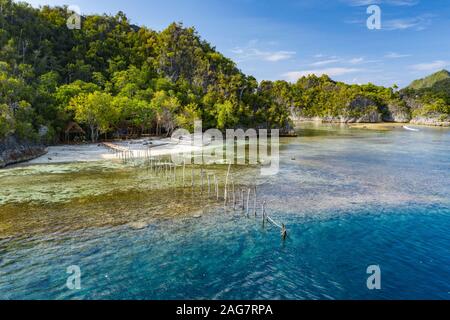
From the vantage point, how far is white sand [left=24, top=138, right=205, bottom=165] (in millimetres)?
41906

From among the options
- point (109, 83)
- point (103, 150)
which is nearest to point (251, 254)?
point (103, 150)

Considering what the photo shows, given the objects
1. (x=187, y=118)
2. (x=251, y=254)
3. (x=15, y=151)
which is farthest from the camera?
(x=187, y=118)

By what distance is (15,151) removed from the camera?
38.9 meters

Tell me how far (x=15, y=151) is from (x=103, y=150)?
12.1 m

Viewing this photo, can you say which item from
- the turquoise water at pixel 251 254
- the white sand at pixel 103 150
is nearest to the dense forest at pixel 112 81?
the white sand at pixel 103 150

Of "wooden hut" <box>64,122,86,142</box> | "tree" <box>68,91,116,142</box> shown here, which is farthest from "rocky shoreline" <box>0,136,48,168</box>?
"tree" <box>68,91,116,142</box>

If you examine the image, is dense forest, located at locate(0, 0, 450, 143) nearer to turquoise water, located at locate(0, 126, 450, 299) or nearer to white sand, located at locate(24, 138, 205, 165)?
white sand, located at locate(24, 138, 205, 165)

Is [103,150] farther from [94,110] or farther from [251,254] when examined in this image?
[251,254]

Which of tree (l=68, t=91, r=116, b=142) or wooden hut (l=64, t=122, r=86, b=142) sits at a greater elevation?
tree (l=68, t=91, r=116, b=142)

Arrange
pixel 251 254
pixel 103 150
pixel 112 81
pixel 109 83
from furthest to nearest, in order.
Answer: pixel 112 81, pixel 109 83, pixel 103 150, pixel 251 254

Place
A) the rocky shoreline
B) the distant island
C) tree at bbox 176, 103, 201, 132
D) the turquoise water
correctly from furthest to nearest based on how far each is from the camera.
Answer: tree at bbox 176, 103, 201, 132 < the distant island < the rocky shoreline < the turquoise water

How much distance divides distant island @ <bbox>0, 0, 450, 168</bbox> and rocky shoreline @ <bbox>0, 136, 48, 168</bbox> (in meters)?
0.22

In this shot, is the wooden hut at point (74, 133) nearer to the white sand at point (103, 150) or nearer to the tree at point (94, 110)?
the tree at point (94, 110)
